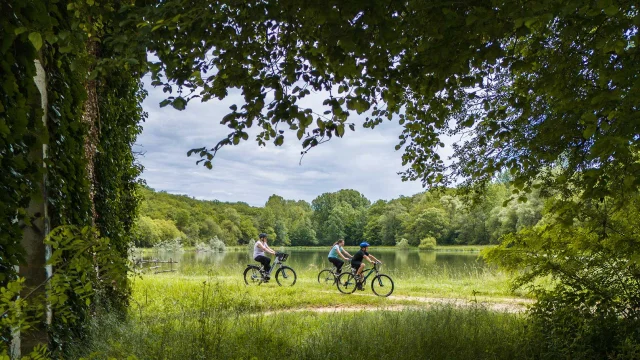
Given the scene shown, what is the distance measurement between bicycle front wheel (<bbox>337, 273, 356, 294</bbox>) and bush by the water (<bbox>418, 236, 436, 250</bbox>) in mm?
58219

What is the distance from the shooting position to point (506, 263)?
550 centimetres

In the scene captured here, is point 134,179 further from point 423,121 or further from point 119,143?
point 423,121

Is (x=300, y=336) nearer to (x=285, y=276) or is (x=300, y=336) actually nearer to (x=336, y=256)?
(x=336, y=256)

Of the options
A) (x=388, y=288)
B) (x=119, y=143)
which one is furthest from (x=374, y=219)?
(x=119, y=143)

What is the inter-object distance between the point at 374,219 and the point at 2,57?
8728 cm

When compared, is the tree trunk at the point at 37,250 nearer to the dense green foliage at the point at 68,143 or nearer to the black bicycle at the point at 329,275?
the dense green foliage at the point at 68,143

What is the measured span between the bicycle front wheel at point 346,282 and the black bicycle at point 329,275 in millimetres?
446

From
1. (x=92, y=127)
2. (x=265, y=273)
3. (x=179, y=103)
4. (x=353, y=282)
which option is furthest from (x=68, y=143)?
(x=353, y=282)

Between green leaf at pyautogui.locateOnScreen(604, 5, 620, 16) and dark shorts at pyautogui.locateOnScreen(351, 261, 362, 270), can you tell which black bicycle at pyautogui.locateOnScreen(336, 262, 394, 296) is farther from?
green leaf at pyautogui.locateOnScreen(604, 5, 620, 16)

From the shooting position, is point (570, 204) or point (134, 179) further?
point (134, 179)

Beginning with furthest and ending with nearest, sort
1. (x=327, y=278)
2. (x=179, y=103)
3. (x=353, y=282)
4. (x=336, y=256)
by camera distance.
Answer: (x=327, y=278), (x=336, y=256), (x=353, y=282), (x=179, y=103)

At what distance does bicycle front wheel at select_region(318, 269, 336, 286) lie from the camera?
13.4 meters

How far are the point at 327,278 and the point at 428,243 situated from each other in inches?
2284

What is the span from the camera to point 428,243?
68438mm
